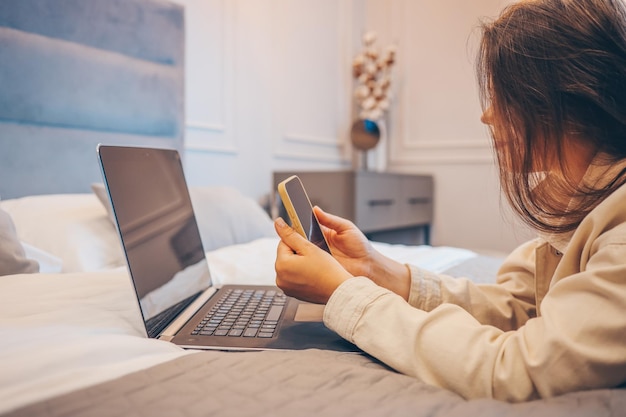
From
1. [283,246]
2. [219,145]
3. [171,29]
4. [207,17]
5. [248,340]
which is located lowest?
[248,340]

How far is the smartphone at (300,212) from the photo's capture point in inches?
25.9

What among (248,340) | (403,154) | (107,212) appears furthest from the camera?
(403,154)

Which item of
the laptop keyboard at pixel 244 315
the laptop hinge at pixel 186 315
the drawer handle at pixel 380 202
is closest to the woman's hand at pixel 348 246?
the laptop keyboard at pixel 244 315

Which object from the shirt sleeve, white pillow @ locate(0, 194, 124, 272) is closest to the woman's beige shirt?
the shirt sleeve

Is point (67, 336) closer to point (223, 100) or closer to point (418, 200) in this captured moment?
point (223, 100)

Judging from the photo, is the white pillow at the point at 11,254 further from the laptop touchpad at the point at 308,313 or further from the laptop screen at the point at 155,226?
the laptop touchpad at the point at 308,313

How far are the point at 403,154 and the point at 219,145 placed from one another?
137 centimetres

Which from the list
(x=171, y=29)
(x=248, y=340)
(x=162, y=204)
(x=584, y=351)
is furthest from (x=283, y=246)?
(x=171, y=29)

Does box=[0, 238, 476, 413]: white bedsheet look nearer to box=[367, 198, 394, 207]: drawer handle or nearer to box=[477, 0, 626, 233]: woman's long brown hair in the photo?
box=[477, 0, 626, 233]: woman's long brown hair

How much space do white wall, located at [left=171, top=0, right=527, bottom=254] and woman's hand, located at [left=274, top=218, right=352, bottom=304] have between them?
1451mm

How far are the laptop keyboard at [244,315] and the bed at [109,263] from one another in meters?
0.09

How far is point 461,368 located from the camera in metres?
0.46

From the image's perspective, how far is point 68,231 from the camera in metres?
1.11

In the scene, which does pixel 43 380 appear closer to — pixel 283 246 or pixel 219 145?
pixel 283 246
